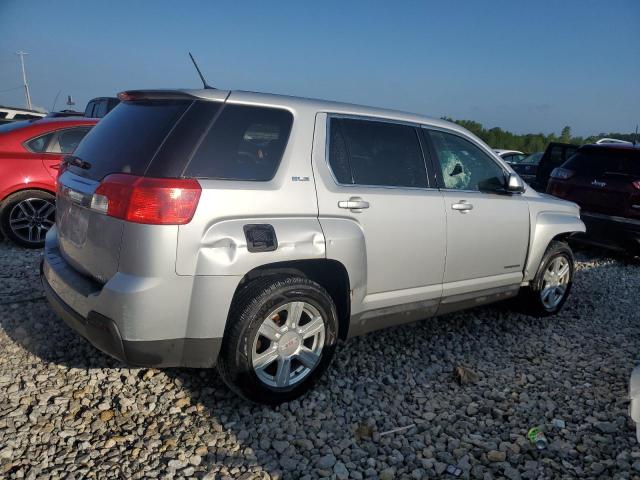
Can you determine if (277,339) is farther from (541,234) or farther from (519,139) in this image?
(519,139)

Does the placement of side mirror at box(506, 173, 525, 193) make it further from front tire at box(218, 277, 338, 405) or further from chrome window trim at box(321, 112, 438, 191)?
front tire at box(218, 277, 338, 405)

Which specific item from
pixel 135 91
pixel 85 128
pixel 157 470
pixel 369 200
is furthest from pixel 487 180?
pixel 85 128

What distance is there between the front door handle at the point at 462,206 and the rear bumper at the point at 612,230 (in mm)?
3870

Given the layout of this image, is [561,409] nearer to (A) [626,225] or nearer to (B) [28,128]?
(A) [626,225]

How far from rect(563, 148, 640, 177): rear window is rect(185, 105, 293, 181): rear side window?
5.55 meters

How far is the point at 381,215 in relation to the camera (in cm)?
321

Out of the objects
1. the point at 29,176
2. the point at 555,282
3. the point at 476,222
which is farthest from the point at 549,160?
the point at 29,176

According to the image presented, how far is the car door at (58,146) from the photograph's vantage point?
18.9ft

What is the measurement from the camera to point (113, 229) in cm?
250

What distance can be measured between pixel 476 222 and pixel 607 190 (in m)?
3.92

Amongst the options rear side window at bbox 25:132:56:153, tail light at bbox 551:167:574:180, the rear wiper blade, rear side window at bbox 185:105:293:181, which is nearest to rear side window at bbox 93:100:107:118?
rear side window at bbox 25:132:56:153

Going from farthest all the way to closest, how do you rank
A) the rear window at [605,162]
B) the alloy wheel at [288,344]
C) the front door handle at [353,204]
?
the rear window at [605,162] → the front door handle at [353,204] → the alloy wheel at [288,344]

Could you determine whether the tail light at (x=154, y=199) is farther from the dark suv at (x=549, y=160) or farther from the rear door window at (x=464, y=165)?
the dark suv at (x=549, y=160)

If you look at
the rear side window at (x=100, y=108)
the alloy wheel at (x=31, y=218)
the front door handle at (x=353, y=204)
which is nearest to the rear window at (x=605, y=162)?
the front door handle at (x=353, y=204)
